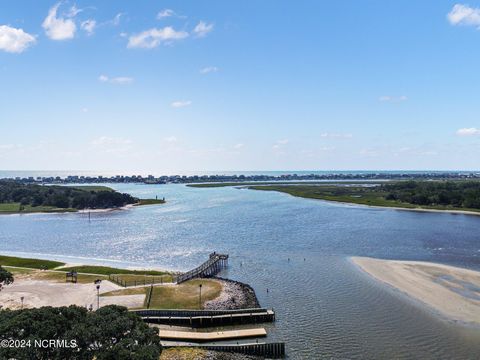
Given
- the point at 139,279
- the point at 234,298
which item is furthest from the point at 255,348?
the point at 139,279

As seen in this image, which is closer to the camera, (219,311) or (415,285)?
(219,311)

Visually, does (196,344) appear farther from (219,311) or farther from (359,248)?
(359,248)

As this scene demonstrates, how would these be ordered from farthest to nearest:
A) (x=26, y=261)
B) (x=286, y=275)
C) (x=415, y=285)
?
(x=26, y=261) < (x=286, y=275) < (x=415, y=285)

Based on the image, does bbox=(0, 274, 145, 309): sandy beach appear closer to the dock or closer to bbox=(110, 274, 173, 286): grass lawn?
bbox=(110, 274, 173, 286): grass lawn

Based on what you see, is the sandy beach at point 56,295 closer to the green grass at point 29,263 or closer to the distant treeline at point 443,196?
the green grass at point 29,263

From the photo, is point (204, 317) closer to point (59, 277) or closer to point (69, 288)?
point (69, 288)

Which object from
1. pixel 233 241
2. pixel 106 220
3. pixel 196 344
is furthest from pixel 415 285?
pixel 106 220

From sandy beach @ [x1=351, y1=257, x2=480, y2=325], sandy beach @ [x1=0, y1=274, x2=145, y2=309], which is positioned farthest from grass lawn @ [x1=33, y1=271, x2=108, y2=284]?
sandy beach @ [x1=351, y1=257, x2=480, y2=325]
